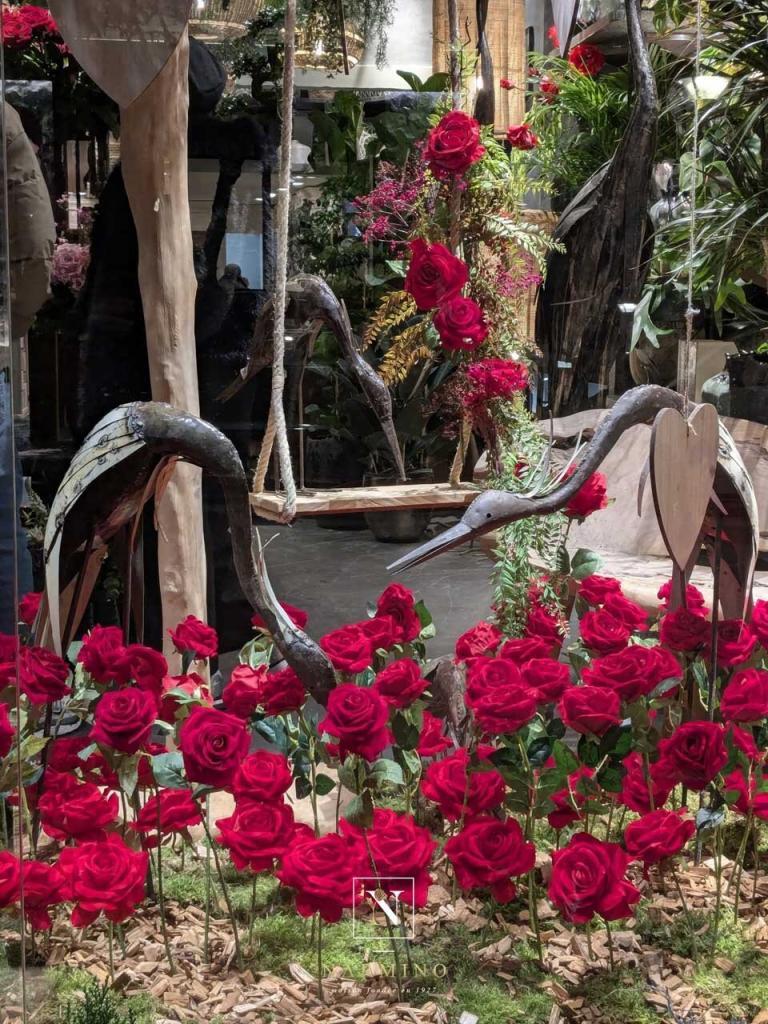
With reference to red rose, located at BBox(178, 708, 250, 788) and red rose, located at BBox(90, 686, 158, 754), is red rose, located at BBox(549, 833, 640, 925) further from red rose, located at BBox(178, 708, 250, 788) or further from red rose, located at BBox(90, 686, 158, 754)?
red rose, located at BBox(90, 686, 158, 754)

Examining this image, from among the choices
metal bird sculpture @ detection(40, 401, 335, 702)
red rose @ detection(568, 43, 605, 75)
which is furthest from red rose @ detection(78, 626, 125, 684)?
red rose @ detection(568, 43, 605, 75)

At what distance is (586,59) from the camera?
5.72ft

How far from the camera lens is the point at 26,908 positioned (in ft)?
3.79

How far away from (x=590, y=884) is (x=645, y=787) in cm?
21

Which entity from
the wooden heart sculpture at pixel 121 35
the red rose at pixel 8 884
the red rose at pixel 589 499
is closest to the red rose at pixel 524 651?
the red rose at pixel 589 499

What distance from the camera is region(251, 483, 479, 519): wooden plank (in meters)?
1.60

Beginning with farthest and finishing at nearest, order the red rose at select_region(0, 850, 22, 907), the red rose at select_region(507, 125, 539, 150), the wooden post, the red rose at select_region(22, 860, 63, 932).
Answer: the red rose at select_region(507, 125, 539, 150) → the wooden post → the red rose at select_region(22, 860, 63, 932) → the red rose at select_region(0, 850, 22, 907)

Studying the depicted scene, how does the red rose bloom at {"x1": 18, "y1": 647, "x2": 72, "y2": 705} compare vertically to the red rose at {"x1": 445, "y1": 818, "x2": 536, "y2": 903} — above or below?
above

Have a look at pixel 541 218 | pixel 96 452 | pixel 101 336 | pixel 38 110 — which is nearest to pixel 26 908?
pixel 96 452

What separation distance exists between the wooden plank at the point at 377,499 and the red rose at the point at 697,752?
53 centimetres

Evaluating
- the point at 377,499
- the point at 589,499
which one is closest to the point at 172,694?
the point at 377,499

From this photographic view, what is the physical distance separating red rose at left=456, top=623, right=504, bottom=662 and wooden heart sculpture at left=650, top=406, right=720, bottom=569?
278 millimetres

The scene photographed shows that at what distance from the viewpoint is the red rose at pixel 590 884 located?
1137 mm

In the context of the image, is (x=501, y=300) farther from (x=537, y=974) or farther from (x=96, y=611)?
(x=537, y=974)
